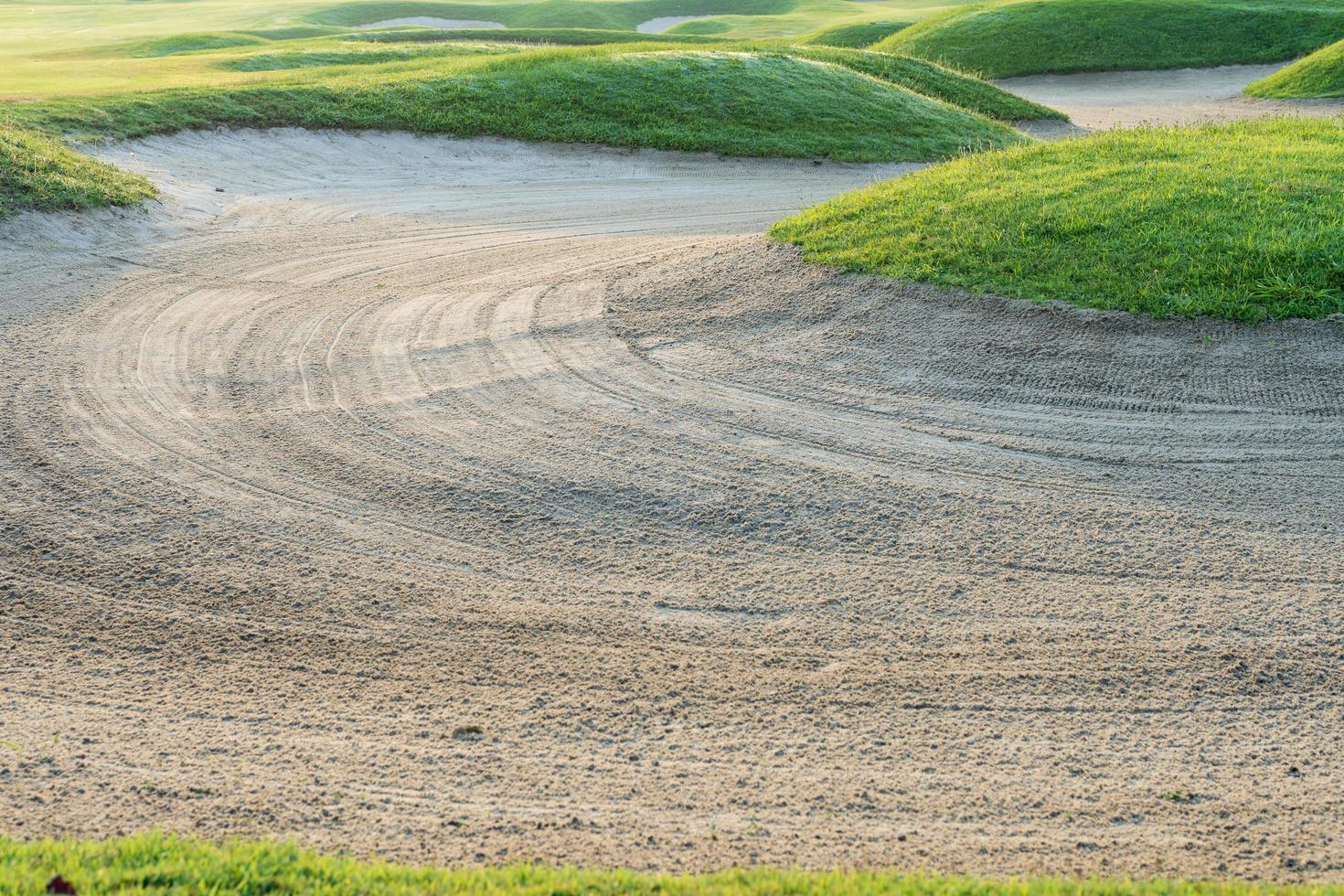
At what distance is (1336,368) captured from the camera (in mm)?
8477

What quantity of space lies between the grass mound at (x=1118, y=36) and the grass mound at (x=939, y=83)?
9328 mm

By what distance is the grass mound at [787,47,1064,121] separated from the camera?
25906 mm

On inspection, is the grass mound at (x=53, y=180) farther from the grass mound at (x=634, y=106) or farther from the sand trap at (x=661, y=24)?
the sand trap at (x=661, y=24)

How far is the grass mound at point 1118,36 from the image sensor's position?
35.8 meters

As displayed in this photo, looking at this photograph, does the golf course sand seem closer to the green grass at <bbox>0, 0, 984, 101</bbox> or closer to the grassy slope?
the green grass at <bbox>0, 0, 984, 101</bbox>

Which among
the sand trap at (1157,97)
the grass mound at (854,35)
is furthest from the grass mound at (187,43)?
the sand trap at (1157,97)

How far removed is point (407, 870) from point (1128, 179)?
11.0m

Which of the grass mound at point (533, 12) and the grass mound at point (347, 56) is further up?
the grass mound at point (533, 12)

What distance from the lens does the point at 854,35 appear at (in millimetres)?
42938

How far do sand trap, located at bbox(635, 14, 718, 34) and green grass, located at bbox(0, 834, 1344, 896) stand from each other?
52.6m

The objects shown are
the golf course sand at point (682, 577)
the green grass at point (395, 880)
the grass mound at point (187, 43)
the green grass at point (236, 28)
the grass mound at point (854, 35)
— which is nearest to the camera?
the green grass at point (395, 880)

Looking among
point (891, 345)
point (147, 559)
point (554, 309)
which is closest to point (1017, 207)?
point (891, 345)

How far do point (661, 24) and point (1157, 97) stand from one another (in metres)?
28.7

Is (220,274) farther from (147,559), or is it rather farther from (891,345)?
(891,345)
